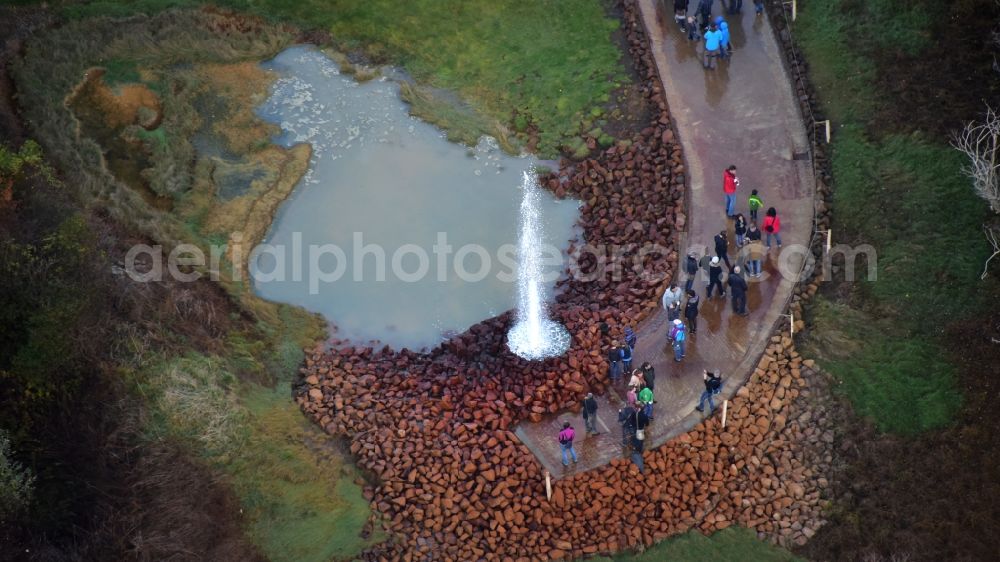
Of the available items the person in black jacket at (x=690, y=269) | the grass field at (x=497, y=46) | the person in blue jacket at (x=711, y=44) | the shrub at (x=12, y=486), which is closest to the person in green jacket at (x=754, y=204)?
the person in black jacket at (x=690, y=269)

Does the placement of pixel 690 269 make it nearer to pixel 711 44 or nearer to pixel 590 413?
pixel 590 413


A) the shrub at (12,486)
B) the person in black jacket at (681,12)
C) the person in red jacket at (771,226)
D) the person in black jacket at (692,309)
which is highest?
the person in black jacket at (681,12)

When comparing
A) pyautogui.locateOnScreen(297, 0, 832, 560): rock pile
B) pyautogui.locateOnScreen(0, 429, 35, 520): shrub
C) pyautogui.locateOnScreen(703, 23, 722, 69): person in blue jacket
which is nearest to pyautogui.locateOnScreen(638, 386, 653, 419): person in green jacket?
pyautogui.locateOnScreen(297, 0, 832, 560): rock pile

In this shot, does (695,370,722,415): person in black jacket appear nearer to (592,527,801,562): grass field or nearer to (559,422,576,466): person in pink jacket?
(592,527,801,562): grass field

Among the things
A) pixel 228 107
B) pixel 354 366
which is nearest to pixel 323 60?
pixel 228 107

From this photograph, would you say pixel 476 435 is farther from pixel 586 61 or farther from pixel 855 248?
pixel 586 61

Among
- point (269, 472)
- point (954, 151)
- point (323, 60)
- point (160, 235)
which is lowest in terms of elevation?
point (269, 472)

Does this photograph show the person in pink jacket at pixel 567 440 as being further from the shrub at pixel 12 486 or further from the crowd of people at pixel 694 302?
the shrub at pixel 12 486
